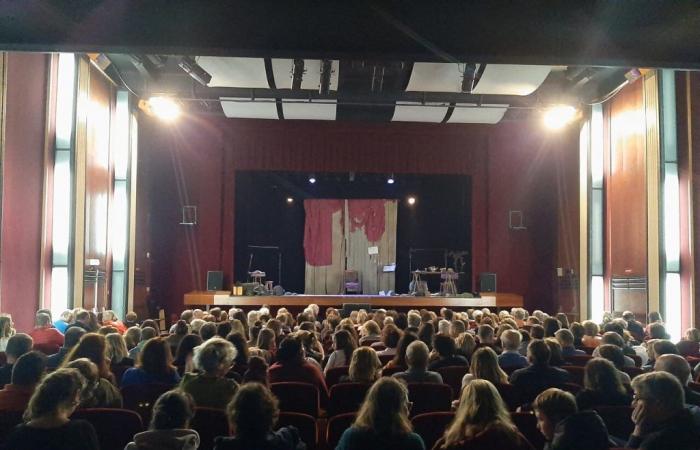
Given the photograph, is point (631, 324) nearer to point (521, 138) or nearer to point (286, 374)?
point (286, 374)

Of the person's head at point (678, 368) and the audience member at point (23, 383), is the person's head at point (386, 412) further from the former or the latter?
the person's head at point (678, 368)

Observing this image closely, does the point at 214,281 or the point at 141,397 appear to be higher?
the point at 214,281

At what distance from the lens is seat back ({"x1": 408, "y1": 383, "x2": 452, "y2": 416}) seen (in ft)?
15.3

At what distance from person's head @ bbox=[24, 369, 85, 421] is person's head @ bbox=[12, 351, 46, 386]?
77 cm

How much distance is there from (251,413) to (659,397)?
6.67 ft

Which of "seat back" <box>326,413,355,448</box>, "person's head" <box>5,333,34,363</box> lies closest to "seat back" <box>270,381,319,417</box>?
"seat back" <box>326,413,355,448</box>

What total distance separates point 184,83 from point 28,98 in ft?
17.7

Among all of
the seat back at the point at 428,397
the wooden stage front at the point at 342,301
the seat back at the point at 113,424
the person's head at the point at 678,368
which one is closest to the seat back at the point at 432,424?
the seat back at the point at 428,397

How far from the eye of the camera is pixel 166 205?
17.6 meters

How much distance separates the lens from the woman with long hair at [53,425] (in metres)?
3.09

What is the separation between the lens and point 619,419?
13.2 feet

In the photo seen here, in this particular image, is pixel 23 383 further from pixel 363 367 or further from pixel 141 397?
pixel 363 367

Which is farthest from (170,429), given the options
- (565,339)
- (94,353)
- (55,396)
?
(565,339)

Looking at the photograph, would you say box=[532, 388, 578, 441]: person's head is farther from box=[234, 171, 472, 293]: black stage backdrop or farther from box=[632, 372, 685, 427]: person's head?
box=[234, 171, 472, 293]: black stage backdrop
